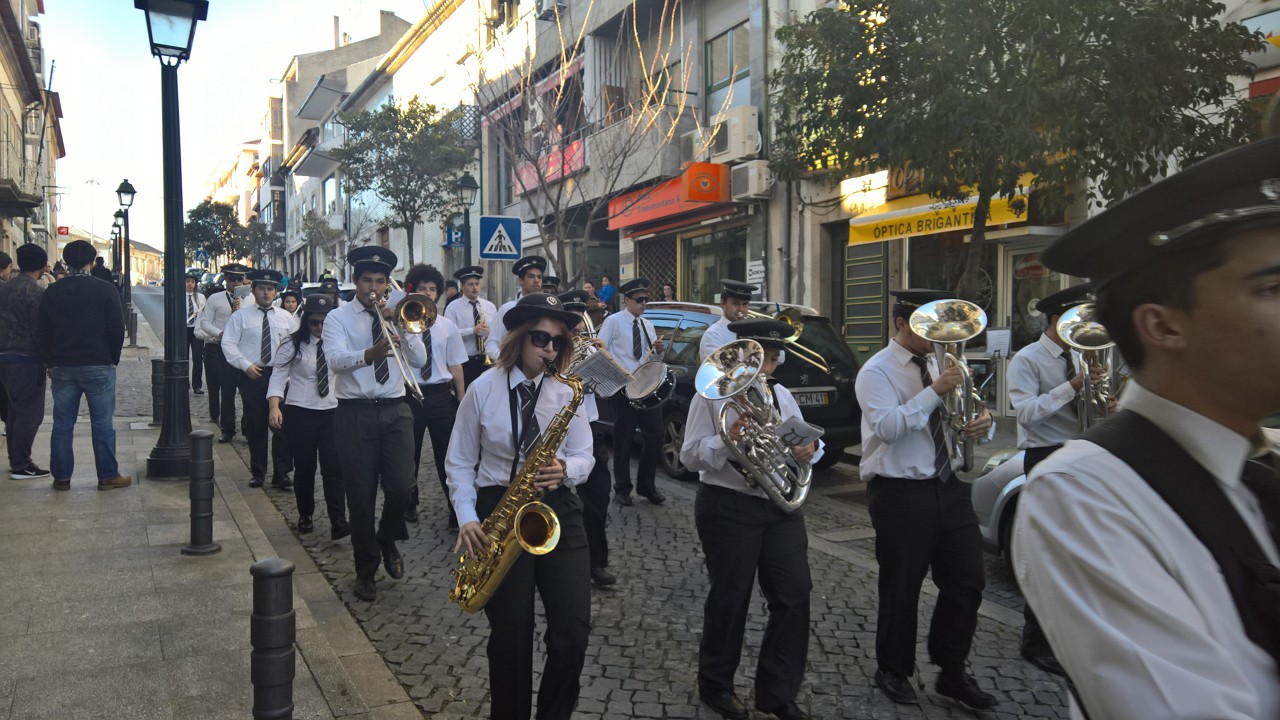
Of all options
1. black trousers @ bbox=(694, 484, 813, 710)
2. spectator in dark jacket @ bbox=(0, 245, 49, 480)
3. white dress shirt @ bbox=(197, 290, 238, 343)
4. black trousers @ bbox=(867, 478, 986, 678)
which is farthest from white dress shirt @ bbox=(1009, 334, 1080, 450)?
white dress shirt @ bbox=(197, 290, 238, 343)

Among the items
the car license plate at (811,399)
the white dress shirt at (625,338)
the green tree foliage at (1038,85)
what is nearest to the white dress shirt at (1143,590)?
the white dress shirt at (625,338)

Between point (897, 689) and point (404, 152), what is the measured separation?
21893mm

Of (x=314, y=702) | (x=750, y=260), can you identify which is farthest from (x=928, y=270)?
(x=314, y=702)

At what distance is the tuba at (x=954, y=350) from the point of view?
3.94 metres

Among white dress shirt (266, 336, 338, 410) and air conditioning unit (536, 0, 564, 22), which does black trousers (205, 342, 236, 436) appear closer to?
white dress shirt (266, 336, 338, 410)

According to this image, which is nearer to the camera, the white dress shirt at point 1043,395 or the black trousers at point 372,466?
the white dress shirt at point 1043,395

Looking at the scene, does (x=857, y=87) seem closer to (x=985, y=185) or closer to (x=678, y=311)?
(x=985, y=185)

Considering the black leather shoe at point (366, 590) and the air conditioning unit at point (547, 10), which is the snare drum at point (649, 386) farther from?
the air conditioning unit at point (547, 10)

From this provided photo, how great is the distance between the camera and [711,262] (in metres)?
20.1

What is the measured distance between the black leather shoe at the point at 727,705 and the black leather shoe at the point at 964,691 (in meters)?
0.90

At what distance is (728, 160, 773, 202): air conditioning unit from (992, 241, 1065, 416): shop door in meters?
5.10

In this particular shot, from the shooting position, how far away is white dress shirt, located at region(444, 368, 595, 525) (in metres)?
3.63

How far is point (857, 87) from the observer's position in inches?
379

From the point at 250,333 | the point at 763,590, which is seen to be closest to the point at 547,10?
the point at 250,333
